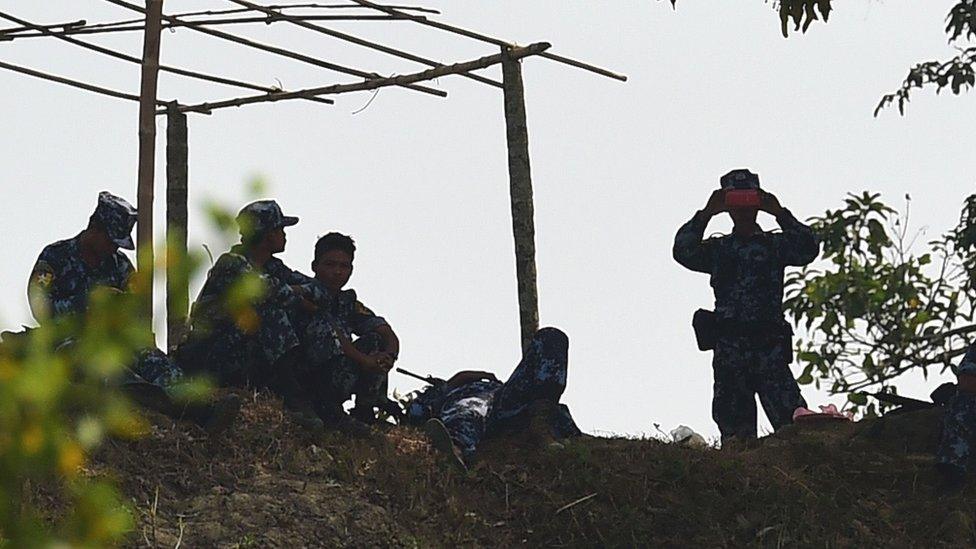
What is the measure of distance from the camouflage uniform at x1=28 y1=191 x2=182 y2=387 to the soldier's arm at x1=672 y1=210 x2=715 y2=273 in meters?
2.81

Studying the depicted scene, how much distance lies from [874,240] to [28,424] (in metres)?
10.1

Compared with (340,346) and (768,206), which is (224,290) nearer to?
(340,346)

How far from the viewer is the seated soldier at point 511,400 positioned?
7.72 metres

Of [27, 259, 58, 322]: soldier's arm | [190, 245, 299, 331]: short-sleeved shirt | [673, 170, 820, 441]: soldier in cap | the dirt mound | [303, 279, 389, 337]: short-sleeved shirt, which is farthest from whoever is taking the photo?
[673, 170, 820, 441]: soldier in cap

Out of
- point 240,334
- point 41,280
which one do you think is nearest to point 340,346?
point 240,334

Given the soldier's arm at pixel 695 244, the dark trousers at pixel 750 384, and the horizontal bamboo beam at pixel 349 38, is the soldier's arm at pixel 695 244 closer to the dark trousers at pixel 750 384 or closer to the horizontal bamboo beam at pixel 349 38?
the dark trousers at pixel 750 384

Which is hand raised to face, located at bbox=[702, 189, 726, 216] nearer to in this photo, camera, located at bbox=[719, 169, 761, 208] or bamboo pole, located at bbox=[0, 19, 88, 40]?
camera, located at bbox=[719, 169, 761, 208]

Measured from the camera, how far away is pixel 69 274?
24.0 ft

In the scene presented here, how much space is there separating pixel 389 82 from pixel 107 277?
4170 mm

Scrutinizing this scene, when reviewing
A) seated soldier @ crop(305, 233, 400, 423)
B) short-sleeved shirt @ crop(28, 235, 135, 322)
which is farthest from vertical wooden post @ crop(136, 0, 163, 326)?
seated soldier @ crop(305, 233, 400, 423)

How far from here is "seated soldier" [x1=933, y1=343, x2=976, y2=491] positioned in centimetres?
748

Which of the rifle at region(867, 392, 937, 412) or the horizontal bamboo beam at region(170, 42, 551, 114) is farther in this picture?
the horizontal bamboo beam at region(170, 42, 551, 114)

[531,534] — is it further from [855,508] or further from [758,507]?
[855,508]

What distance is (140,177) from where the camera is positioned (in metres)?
8.05
